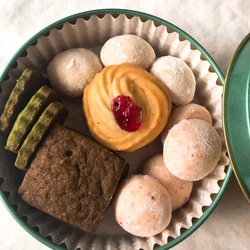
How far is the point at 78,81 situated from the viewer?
1.32m

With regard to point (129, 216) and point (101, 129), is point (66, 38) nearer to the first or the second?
point (101, 129)

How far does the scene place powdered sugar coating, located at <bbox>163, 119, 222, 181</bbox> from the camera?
1.19 m

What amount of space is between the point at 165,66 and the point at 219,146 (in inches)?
16.4

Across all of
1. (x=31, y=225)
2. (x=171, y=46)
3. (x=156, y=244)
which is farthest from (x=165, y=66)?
(x=31, y=225)

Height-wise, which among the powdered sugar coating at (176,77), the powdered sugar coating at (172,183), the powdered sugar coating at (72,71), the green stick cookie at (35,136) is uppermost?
the powdered sugar coating at (72,71)

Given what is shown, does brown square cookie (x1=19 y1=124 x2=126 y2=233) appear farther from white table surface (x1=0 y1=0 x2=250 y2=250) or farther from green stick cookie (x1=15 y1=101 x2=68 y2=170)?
white table surface (x1=0 y1=0 x2=250 y2=250)

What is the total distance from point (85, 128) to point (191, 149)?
0.51 meters

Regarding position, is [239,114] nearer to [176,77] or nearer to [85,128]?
[176,77]

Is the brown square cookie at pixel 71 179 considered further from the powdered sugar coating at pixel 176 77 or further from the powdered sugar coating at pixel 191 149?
the powdered sugar coating at pixel 176 77

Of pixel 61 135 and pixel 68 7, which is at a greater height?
pixel 68 7

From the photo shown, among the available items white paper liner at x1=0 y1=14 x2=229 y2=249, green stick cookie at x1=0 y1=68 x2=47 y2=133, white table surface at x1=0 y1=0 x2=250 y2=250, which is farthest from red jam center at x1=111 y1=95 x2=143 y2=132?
white table surface at x1=0 y1=0 x2=250 y2=250

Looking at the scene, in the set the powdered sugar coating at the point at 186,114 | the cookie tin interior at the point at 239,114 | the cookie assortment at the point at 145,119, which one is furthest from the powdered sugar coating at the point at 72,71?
the cookie tin interior at the point at 239,114

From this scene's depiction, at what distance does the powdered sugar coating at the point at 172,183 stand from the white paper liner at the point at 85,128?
60 mm

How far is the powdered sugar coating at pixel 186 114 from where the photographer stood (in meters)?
1.32
